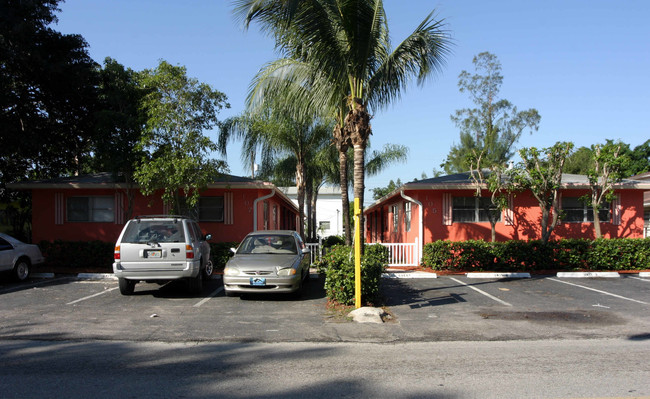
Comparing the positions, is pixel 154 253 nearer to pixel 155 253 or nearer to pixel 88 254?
pixel 155 253

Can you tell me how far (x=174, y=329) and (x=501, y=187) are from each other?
1199cm

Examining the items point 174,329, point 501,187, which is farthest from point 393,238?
point 174,329

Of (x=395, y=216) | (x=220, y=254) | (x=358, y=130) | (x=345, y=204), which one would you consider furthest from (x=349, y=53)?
(x=395, y=216)

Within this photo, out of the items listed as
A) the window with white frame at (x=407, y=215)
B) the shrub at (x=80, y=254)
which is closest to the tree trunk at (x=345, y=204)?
the shrub at (x=80, y=254)

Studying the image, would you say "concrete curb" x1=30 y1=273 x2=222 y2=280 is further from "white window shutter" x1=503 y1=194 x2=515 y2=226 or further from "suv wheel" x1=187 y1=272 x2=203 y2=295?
"white window shutter" x1=503 y1=194 x2=515 y2=226

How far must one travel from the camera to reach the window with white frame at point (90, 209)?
57.9 ft

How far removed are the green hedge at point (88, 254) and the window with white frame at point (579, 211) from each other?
12117 millimetres

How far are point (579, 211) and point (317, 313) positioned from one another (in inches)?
501

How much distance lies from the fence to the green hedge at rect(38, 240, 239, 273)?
9.17 feet

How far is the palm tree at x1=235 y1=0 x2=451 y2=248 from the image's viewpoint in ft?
33.6

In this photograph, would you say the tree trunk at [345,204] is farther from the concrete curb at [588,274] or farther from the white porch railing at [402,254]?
the concrete curb at [588,274]

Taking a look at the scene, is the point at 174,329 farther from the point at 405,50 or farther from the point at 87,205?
the point at 87,205

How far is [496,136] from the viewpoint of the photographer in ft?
132

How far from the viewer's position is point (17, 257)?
13.2 metres
